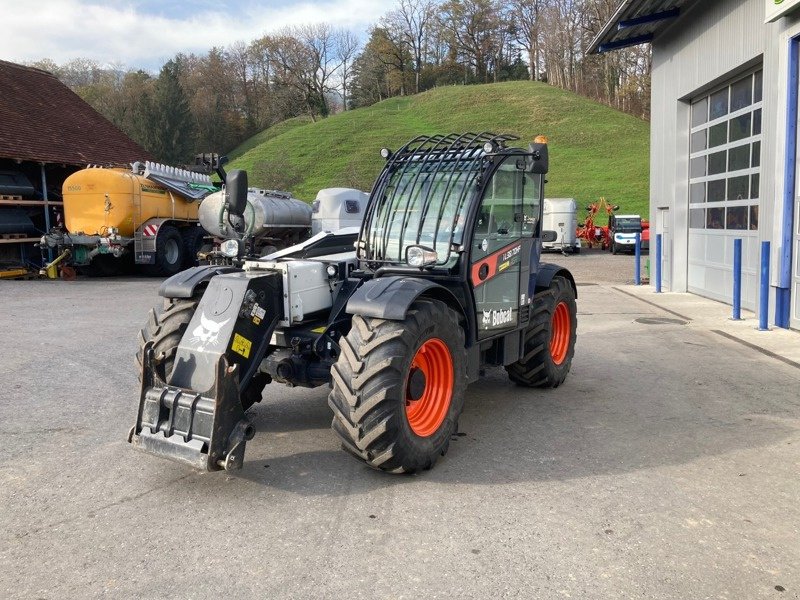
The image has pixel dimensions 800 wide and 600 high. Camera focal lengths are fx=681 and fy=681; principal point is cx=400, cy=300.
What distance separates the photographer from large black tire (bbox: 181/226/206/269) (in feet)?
61.4

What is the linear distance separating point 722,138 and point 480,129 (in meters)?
43.9

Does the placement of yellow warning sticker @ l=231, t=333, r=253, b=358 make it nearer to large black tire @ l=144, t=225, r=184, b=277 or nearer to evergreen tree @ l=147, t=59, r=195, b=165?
large black tire @ l=144, t=225, r=184, b=277

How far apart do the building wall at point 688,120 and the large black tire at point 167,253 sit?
12.0m

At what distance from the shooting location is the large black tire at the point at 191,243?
1872 centimetres

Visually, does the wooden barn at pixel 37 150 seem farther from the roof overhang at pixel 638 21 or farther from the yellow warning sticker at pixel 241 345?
the yellow warning sticker at pixel 241 345

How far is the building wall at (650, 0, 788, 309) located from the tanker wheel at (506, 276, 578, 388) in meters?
4.66

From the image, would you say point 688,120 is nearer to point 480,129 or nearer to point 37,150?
point 37,150

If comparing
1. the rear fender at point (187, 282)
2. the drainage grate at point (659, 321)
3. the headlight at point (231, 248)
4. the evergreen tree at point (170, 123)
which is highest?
the evergreen tree at point (170, 123)

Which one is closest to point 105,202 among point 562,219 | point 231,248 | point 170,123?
point 231,248

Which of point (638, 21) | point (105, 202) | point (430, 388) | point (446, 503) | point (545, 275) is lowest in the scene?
point (446, 503)

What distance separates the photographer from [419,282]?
179 inches

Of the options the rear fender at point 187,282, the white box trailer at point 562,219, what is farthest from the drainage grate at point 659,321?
the white box trailer at point 562,219

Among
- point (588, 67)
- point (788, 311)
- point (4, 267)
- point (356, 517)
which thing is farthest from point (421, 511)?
point (588, 67)

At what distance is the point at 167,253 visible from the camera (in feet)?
59.7
